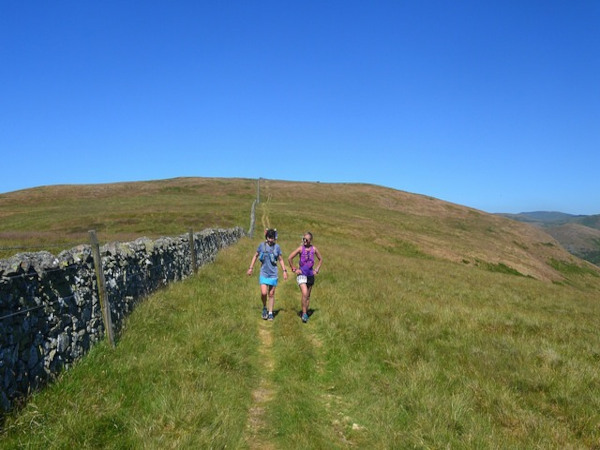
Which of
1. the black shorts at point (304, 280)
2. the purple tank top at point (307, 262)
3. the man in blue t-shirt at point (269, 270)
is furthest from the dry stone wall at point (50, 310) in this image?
the purple tank top at point (307, 262)

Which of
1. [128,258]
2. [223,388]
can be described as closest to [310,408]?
[223,388]

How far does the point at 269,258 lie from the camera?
11.5 m

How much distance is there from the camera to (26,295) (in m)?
5.67

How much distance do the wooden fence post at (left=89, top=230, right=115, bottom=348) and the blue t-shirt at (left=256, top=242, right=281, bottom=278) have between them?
4587 mm

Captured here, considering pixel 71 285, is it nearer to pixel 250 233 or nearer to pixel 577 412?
pixel 577 412

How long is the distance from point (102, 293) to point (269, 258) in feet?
15.8

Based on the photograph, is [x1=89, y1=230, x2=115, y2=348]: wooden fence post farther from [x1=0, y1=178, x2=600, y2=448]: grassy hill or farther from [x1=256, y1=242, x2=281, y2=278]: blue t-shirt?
[x1=256, y1=242, x2=281, y2=278]: blue t-shirt

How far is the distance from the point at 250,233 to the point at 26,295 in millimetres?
35915

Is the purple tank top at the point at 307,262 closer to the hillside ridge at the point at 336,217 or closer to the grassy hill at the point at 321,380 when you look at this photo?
the grassy hill at the point at 321,380

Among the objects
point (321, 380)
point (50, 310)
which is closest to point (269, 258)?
point (321, 380)

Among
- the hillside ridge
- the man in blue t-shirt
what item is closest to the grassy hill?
the man in blue t-shirt

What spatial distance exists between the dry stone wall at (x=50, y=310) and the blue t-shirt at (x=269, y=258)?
3.60 meters

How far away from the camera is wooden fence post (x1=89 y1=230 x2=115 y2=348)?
25.0 ft

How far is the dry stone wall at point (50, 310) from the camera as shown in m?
5.23
